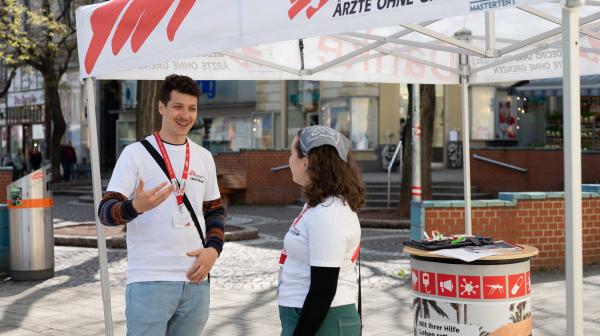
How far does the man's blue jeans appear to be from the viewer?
369 centimetres

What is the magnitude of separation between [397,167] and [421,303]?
86.0 feet

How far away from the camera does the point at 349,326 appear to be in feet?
10.5

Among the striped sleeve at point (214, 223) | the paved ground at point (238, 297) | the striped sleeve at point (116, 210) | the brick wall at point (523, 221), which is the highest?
the striped sleeve at point (116, 210)

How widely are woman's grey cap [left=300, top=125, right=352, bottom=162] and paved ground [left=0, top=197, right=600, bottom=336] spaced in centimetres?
428

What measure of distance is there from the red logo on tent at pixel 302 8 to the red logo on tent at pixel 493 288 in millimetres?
1782

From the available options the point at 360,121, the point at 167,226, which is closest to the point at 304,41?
the point at 167,226

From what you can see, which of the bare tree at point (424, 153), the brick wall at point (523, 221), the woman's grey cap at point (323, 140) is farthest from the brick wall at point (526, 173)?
the woman's grey cap at point (323, 140)

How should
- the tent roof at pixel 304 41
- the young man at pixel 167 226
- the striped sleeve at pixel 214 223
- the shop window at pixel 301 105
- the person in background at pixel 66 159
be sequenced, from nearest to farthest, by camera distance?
the young man at pixel 167 226
the striped sleeve at pixel 214 223
the tent roof at pixel 304 41
the shop window at pixel 301 105
the person in background at pixel 66 159

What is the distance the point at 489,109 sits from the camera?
33594 mm

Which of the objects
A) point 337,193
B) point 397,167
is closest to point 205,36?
point 337,193

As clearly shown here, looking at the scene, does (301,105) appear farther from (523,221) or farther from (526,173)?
(523,221)

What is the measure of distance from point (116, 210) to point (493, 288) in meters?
2.17

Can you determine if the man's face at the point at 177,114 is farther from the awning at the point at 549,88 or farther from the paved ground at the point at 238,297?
the awning at the point at 549,88

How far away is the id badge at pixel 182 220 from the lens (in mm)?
3777
